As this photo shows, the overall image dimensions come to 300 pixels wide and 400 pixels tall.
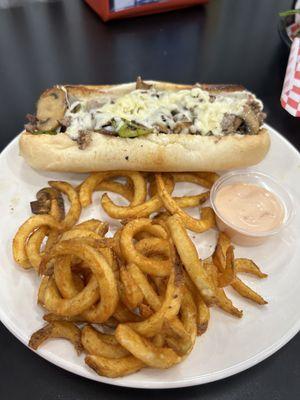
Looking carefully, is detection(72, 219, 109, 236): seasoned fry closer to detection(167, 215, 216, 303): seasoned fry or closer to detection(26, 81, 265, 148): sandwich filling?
detection(167, 215, 216, 303): seasoned fry

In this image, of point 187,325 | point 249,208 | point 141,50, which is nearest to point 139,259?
point 187,325

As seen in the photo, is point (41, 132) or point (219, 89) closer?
point (41, 132)

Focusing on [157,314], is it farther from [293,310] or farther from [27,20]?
[27,20]

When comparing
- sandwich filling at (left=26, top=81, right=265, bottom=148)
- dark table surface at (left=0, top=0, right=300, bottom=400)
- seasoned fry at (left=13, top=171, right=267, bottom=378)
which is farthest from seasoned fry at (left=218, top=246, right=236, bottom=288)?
dark table surface at (left=0, top=0, right=300, bottom=400)

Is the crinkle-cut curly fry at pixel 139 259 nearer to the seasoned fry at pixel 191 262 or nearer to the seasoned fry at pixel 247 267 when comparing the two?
the seasoned fry at pixel 191 262

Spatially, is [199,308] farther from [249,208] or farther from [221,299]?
[249,208]

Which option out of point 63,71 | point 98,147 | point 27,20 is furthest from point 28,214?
point 27,20

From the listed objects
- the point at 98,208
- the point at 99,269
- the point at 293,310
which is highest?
the point at 99,269
